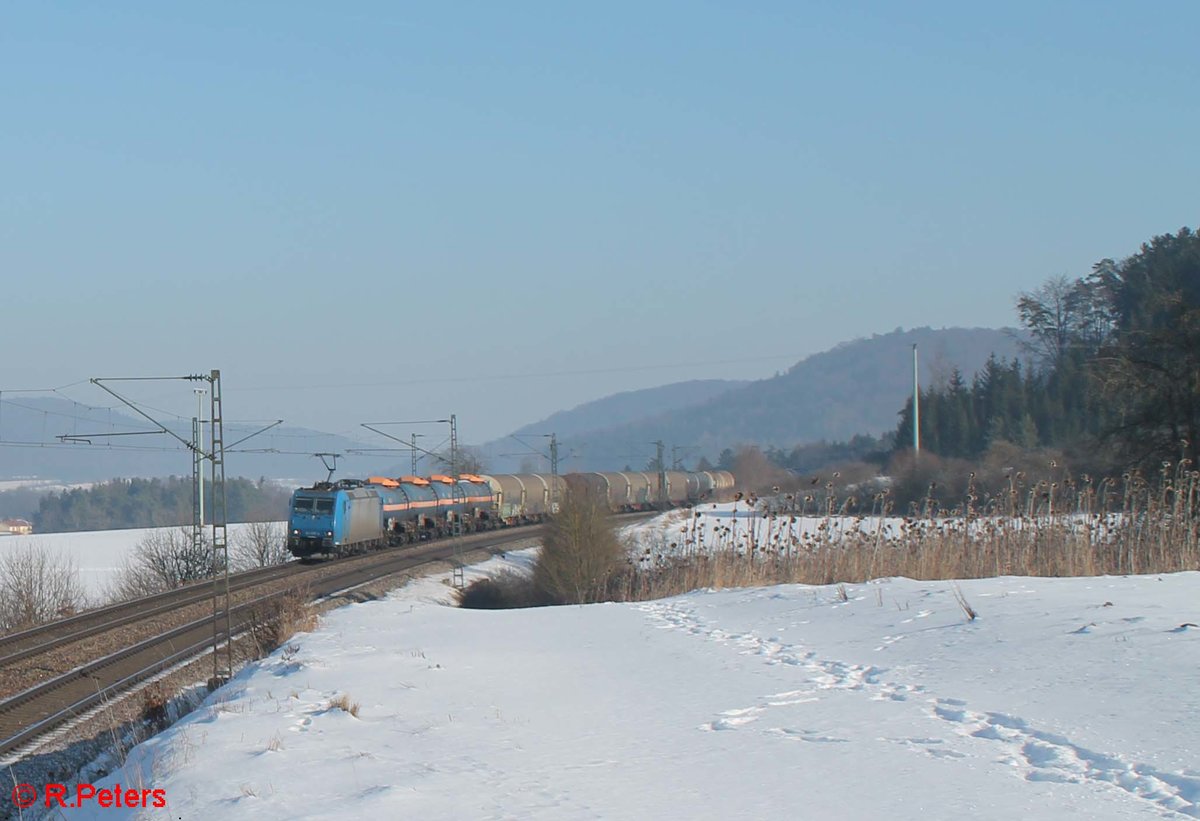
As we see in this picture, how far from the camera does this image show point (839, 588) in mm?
14203

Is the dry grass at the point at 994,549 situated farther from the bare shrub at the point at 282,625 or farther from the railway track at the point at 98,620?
the railway track at the point at 98,620

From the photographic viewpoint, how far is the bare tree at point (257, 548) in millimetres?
59562

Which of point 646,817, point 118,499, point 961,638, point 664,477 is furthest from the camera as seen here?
point 118,499

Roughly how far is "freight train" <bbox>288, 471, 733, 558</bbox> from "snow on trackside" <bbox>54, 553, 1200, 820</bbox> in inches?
1019

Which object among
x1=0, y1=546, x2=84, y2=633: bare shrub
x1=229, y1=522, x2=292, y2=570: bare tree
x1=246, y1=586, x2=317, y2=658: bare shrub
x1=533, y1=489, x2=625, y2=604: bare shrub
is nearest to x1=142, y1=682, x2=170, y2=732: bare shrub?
x1=246, y1=586, x2=317, y2=658: bare shrub

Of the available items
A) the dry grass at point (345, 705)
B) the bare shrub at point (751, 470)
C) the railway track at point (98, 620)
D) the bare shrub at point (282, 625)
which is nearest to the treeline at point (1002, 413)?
the bare shrub at point (751, 470)

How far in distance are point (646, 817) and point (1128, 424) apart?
26.3 meters

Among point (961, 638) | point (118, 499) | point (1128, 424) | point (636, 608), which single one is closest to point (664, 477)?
point (1128, 424)

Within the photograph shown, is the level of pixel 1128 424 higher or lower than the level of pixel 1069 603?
higher

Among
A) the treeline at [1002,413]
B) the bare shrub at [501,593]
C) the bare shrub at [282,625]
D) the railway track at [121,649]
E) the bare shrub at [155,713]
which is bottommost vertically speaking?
the bare shrub at [501,593]

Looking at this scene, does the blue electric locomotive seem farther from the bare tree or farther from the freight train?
the bare tree

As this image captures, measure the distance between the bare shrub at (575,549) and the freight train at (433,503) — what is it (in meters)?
2.11

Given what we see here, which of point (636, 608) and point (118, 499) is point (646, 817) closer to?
point (636, 608)

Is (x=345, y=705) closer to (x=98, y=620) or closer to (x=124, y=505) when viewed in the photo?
(x=98, y=620)
